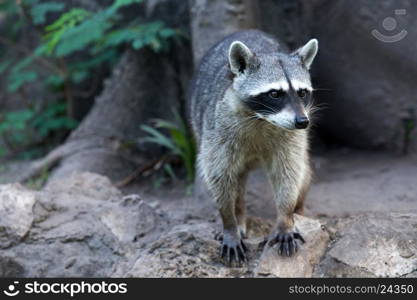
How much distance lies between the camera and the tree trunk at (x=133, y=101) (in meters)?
8.41

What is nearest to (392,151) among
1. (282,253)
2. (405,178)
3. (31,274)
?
(405,178)

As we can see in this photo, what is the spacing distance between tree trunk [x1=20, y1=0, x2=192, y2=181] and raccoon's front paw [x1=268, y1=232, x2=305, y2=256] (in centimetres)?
408

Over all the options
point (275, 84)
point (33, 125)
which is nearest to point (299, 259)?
point (275, 84)

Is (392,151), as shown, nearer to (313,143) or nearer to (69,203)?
(313,143)

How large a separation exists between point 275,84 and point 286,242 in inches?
47.9

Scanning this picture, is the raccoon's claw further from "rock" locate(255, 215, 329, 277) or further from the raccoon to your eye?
"rock" locate(255, 215, 329, 277)

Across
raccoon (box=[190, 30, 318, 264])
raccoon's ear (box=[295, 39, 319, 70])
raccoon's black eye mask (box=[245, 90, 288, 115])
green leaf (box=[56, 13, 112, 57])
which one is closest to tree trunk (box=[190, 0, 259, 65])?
green leaf (box=[56, 13, 112, 57])

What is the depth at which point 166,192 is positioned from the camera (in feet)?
26.2

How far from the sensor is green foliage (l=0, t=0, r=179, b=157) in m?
7.84

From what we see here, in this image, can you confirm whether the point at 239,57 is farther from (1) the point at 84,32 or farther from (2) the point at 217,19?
(1) the point at 84,32

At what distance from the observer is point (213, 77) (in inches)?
220

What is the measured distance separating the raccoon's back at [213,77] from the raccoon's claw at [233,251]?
3.24 ft

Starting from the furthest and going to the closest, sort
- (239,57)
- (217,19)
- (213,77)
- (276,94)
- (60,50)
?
(60,50) → (217,19) → (213,77) → (239,57) → (276,94)

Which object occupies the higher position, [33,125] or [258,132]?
[258,132]
